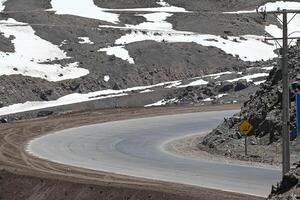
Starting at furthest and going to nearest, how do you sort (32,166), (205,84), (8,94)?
(205,84), (8,94), (32,166)

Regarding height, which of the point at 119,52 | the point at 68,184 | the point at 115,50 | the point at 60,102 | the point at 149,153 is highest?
the point at 115,50

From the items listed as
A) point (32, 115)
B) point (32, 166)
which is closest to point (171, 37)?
point (32, 115)

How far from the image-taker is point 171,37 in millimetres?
86062

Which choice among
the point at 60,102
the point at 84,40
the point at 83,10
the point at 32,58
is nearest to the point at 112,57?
the point at 32,58

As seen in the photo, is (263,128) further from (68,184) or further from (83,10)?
(83,10)

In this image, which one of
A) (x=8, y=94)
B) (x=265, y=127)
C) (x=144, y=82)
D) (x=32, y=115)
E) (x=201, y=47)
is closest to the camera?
(x=265, y=127)

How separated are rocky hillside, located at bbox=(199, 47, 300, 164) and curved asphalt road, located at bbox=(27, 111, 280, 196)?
253 centimetres

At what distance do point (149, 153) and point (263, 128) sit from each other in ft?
18.6

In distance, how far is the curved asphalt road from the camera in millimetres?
23438

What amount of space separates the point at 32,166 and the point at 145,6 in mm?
86941

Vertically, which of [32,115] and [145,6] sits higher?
[145,6]

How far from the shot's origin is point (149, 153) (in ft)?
103

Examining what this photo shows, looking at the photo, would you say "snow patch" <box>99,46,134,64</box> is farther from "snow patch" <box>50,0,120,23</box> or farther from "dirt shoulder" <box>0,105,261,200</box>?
"dirt shoulder" <box>0,105,261,200</box>

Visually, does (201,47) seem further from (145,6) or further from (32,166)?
(32,166)
